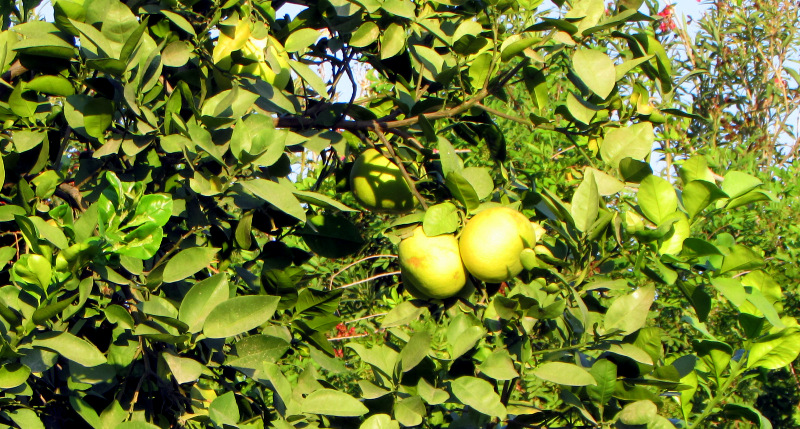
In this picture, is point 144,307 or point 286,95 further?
point 286,95

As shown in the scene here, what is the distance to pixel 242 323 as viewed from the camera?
1.11 m

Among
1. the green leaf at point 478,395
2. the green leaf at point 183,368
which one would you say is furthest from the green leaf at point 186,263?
the green leaf at point 478,395

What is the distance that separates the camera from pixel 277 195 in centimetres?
110

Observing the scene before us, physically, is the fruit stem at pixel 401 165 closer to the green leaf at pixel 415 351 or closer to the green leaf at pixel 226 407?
the green leaf at pixel 415 351

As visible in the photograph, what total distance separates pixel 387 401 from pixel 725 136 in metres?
4.07

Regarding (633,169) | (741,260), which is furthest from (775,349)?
(633,169)

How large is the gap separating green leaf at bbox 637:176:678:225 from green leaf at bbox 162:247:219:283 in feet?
2.25

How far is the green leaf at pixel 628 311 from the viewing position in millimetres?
1138

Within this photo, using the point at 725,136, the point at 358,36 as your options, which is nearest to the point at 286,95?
the point at 358,36

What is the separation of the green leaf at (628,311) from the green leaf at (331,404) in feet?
1.37

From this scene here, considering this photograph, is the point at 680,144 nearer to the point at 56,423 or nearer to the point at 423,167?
the point at 423,167

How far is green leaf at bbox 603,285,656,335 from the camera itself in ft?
3.73

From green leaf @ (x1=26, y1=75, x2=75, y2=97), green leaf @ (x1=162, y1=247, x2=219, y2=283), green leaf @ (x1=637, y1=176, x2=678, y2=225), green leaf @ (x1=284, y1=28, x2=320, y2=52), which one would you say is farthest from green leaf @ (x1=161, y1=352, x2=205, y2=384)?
green leaf @ (x1=637, y1=176, x2=678, y2=225)

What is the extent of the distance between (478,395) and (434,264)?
247 mm
